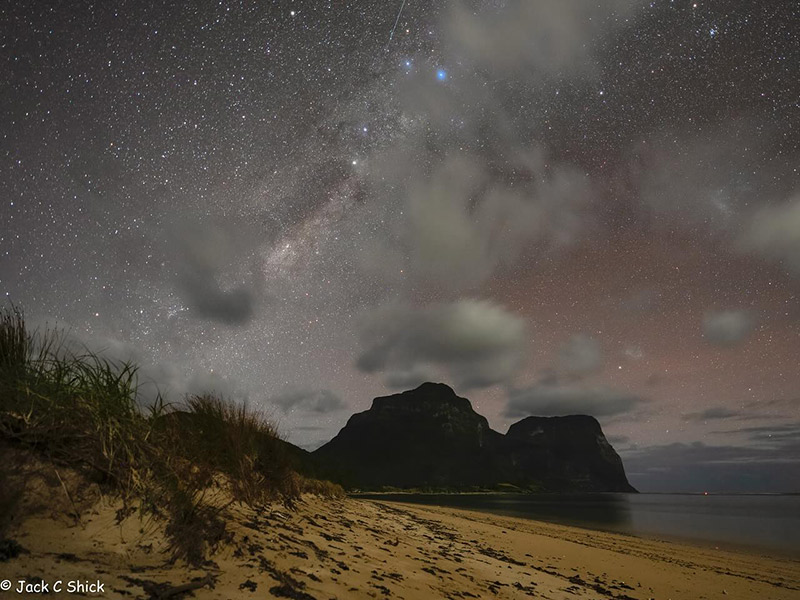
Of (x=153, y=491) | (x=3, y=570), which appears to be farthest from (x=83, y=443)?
(x=3, y=570)

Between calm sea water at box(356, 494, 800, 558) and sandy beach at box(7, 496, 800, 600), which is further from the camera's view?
calm sea water at box(356, 494, 800, 558)

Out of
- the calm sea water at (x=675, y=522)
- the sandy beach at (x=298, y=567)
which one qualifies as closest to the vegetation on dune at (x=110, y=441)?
the sandy beach at (x=298, y=567)

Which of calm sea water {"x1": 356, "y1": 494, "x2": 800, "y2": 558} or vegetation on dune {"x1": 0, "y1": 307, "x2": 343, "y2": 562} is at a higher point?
vegetation on dune {"x1": 0, "y1": 307, "x2": 343, "y2": 562}

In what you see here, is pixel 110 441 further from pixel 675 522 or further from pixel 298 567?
pixel 675 522

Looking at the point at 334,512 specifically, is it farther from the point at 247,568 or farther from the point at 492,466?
the point at 492,466

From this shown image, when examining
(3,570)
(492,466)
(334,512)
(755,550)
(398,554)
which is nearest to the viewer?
(3,570)

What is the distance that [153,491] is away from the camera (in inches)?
155

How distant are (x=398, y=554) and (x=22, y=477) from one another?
212 inches

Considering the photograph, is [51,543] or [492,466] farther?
[492,466]
